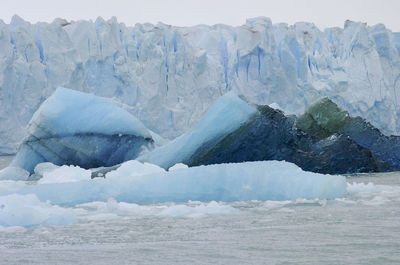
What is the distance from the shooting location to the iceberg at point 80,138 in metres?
8.12

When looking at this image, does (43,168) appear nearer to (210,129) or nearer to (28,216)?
(210,129)

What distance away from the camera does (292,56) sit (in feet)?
68.9

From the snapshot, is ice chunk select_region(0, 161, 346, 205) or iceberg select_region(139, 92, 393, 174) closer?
ice chunk select_region(0, 161, 346, 205)

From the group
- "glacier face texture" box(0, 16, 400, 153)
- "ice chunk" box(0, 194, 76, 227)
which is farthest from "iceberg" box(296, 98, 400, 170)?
"glacier face texture" box(0, 16, 400, 153)

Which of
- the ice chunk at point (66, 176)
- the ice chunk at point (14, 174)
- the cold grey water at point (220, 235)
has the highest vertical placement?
the ice chunk at point (14, 174)

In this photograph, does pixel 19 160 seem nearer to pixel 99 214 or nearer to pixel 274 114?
pixel 274 114

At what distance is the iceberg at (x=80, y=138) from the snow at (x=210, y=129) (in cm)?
78

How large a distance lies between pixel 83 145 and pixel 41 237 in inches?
174

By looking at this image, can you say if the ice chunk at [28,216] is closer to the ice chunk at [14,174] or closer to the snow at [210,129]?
the snow at [210,129]

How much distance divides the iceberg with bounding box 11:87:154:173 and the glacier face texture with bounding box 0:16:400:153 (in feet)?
31.4

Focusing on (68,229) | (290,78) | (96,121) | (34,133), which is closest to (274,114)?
(96,121)

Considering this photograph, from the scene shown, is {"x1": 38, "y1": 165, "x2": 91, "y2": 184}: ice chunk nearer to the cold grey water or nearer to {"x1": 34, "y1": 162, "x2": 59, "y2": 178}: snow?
{"x1": 34, "y1": 162, "x2": 59, "y2": 178}: snow

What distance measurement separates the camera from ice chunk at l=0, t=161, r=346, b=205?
5.56 metres

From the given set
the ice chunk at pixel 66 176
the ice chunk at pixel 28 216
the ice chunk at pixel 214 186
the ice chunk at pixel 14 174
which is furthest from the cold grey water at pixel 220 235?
the ice chunk at pixel 14 174
